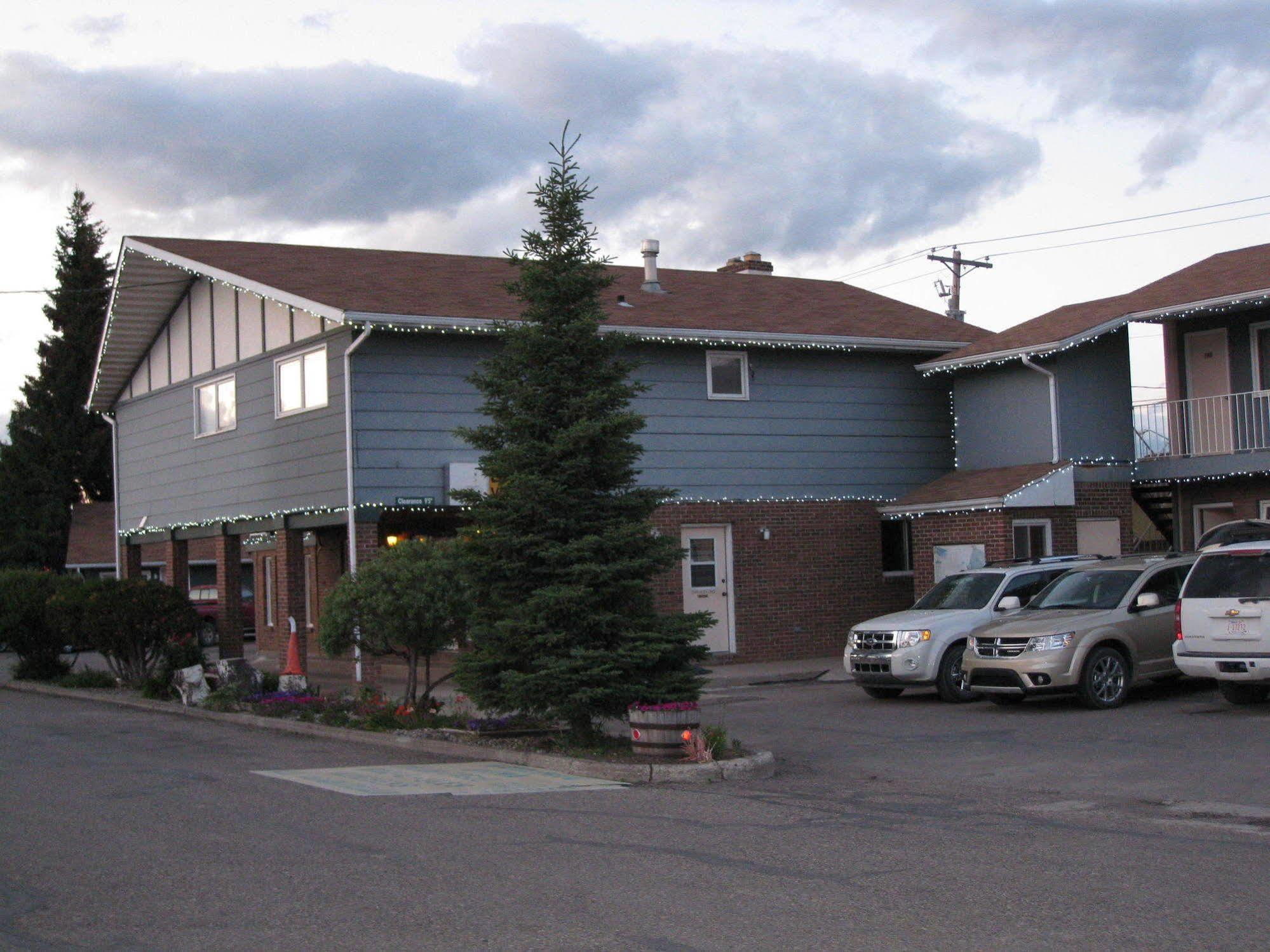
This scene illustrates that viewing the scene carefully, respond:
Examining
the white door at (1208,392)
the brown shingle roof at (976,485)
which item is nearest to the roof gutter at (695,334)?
the brown shingle roof at (976,485)

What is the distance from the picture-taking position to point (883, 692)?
62.0 feet

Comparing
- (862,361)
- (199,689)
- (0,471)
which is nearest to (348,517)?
(199,689)

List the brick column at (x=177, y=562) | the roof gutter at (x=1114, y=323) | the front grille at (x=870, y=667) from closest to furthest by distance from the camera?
1. the front grille at (x=870, y=667)
2. the roof gutter at (x=1114, y=323)
3. the brick column at (x=177, y=562)

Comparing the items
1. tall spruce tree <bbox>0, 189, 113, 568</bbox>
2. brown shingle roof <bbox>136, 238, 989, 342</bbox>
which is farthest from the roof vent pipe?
tall spruce tree <bbox>0, 189, 113, 568</bbox>

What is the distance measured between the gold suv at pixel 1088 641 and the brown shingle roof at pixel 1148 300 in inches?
262

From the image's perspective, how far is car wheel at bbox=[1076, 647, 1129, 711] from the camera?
15898 mm

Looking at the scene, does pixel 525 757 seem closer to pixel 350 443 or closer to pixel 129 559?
pixel 350 443

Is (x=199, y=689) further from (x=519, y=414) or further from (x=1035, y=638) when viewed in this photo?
(x=1035, y=638)

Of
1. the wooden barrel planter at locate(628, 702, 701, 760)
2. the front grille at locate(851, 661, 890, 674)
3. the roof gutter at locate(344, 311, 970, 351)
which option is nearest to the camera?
the wooden barrel planter at locate(628, 702, 701, 760)

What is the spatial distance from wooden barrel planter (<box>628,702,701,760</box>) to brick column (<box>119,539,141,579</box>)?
68.3 feet

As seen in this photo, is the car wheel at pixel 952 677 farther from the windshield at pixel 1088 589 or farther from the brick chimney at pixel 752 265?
the brick chimney at pixel 752 265

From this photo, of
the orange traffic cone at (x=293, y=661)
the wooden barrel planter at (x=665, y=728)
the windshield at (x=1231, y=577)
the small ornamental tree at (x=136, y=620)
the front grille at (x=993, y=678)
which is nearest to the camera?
the wooden barrel planter at (x=665, y=728)

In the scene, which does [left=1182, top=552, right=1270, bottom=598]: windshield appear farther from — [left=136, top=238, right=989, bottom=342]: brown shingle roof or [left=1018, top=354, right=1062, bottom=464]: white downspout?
[left=136, top=238, right=989, bottom=342]: brown shingle roof

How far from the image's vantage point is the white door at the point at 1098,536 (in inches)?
907
